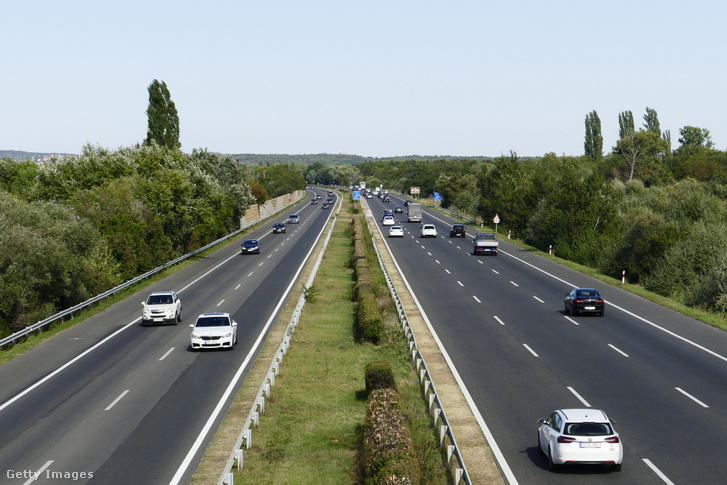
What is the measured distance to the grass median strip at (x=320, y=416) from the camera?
16.6 meters

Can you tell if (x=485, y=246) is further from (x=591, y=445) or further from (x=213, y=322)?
(x=591, y=445)

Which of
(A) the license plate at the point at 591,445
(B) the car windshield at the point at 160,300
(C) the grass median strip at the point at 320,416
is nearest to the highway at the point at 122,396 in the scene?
(C) the grass median strip at the point at 320,416

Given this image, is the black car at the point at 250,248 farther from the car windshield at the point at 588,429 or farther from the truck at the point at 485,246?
the car windshield at the point at 588,429

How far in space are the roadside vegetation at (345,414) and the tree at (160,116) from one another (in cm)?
5937

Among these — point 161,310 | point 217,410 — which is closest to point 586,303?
point 161,310

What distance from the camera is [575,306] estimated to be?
37.4 metres

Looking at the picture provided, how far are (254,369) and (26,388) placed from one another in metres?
7.56

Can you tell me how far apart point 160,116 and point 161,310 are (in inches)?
2349

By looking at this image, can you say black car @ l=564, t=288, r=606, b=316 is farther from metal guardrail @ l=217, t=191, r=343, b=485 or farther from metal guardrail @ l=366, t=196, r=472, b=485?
metal guardrail @ l=217, t=191, r=343, b=485

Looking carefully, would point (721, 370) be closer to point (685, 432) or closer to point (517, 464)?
point (685, 432)

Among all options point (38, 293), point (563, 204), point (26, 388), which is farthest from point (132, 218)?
point (563, 204)

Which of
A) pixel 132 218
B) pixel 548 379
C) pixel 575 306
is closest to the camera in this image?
pixel 548 379

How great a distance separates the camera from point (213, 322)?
1224 inches

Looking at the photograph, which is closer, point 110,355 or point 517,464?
point 517,464
